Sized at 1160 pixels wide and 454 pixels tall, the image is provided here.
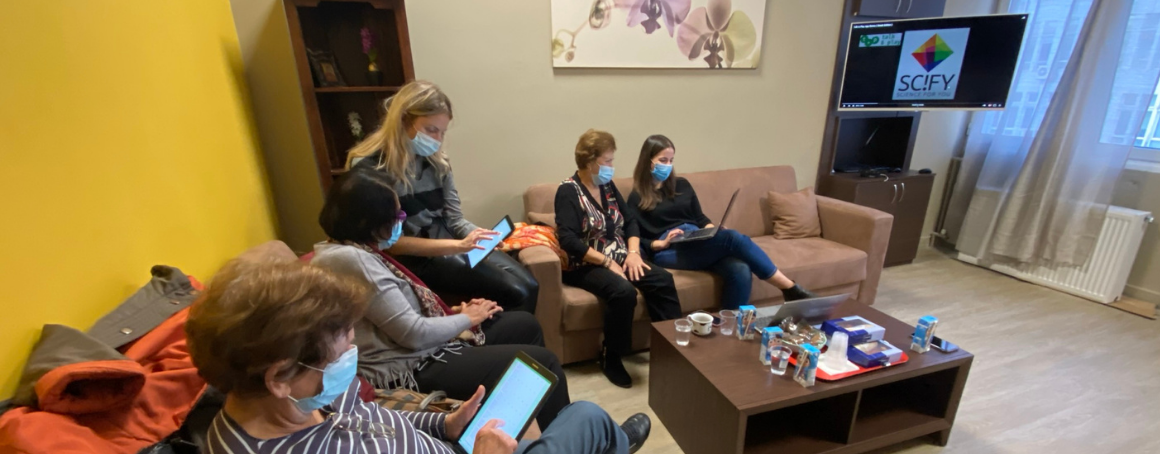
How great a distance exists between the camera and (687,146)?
286 cm

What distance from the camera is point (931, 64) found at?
9.16 ft

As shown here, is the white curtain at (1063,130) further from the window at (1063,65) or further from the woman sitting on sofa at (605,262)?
the woman sitting on sofa at (605,262)

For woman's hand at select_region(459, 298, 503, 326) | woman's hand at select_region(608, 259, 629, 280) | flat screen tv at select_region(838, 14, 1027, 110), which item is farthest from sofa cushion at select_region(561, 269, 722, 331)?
flat screen tv at select_region(838, 14, 1027, 110)

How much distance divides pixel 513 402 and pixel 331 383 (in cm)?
44

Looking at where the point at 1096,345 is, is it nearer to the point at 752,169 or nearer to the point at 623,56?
the point at 752,169

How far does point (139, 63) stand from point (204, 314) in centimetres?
102

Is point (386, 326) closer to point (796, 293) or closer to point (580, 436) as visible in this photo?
point (580, 436)

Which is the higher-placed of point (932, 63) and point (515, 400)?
point (932, 63)

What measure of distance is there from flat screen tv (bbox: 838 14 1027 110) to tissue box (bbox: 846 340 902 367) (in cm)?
192

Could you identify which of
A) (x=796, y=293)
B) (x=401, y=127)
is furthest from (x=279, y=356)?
(x=796, y=293)

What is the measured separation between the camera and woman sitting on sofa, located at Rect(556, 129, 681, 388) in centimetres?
198

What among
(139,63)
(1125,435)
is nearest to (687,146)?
(1125,435)

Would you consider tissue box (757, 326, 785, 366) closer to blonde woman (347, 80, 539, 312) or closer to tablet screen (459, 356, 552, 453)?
tablet screen (459, 356, 552, 453)

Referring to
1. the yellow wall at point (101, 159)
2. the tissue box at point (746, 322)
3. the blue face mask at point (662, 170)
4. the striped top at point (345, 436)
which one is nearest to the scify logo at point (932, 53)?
the blue face mask at point (662, 170)
